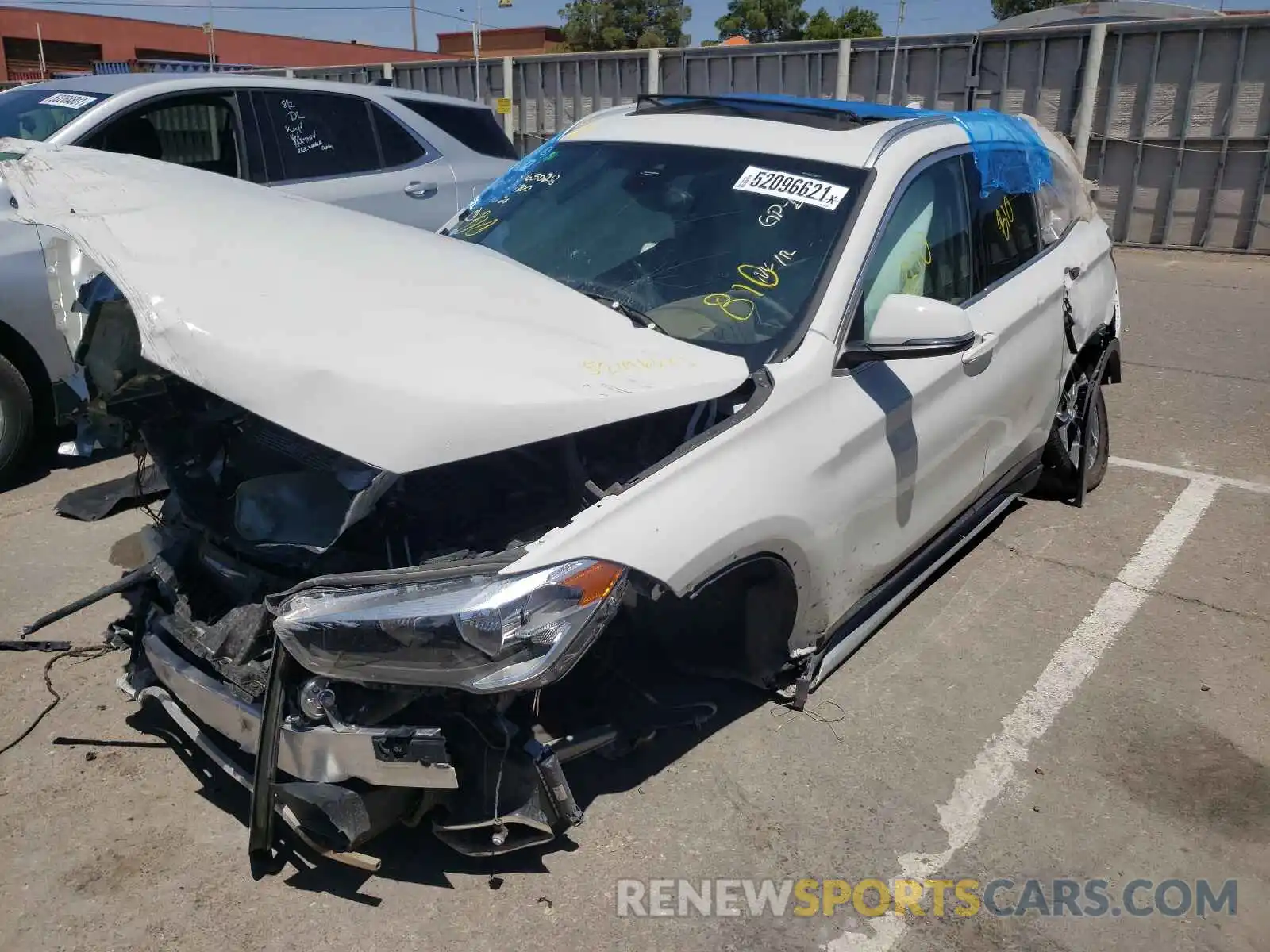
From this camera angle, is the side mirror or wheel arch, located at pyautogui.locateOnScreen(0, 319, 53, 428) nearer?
the side mirror

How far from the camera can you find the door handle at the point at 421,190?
258 inches

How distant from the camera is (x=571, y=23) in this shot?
52312 mm

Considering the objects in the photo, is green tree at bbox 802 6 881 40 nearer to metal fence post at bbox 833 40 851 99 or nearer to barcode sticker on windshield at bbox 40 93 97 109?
metal fence post at bbox 833 40 851 99

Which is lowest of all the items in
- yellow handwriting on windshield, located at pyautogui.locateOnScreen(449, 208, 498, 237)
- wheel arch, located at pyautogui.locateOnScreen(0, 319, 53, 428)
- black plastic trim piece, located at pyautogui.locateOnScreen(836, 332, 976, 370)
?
wheel arch, located at pyautogui.locateOnScreen(0, 319, 53, 428)

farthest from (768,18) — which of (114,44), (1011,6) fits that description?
(114,44)

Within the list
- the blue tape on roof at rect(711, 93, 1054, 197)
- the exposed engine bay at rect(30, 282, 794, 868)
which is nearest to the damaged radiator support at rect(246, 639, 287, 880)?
the exposed engine bay at rect(30, 282, 794, 868)

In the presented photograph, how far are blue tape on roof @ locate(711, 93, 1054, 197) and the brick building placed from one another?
39.0 metres

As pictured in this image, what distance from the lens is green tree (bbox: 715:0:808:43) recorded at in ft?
166

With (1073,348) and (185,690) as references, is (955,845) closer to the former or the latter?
(185,690)

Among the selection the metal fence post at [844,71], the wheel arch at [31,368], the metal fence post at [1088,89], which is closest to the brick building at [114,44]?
the metal fence post at [844,71]

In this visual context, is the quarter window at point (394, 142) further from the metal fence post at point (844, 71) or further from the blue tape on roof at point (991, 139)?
the metal fence post at point (844, 71)

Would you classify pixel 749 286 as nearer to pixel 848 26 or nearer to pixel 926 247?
pixel 926 247

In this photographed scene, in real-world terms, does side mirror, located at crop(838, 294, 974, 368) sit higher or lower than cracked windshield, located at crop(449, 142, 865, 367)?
lower

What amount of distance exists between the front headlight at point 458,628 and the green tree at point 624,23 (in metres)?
Answer: 51.4
